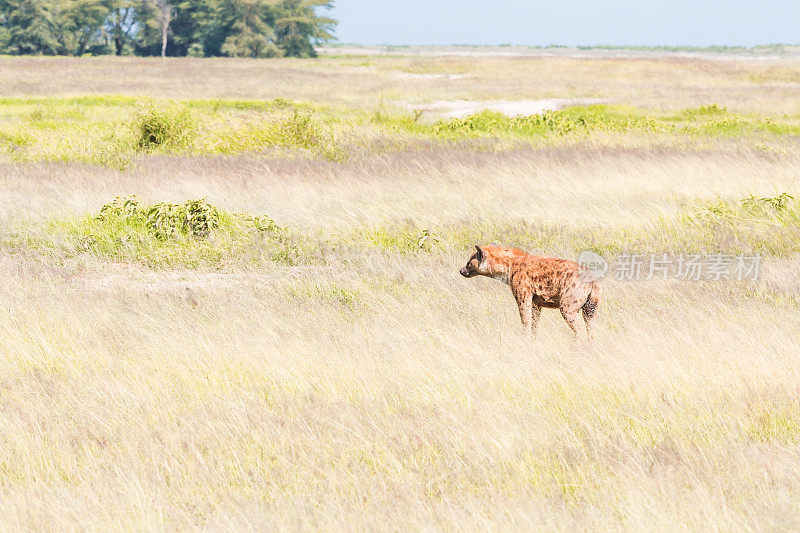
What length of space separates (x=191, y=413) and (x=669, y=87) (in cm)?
4139

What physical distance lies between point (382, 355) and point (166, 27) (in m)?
93.8

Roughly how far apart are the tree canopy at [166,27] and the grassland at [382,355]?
7881 centimetres

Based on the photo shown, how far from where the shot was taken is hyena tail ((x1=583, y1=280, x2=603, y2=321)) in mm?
5367

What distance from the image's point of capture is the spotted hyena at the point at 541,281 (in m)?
5.36

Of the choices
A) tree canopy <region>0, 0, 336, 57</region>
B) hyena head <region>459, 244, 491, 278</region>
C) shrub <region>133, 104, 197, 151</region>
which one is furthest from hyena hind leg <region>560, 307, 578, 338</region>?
tree canopy <region>0, 0, 336, 57</region>

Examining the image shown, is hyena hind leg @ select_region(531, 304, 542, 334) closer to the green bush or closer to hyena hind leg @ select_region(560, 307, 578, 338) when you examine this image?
hyena hind leg @ select_region(560, 307, 578, 338)

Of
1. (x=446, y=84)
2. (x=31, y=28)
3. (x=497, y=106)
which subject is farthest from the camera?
(x=31, y=28)

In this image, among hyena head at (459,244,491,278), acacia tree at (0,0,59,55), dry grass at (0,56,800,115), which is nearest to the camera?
hyena head at (459,244,491,278)

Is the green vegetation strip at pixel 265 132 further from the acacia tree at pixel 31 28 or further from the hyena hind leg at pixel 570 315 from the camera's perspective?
the acacia tree at pixel 31 28

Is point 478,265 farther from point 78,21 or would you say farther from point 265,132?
point 78,21

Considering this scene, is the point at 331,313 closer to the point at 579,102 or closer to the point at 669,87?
the point at 579,102

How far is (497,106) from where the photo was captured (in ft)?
107

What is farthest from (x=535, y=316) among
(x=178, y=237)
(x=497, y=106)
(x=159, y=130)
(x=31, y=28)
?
(x=31, y=28)

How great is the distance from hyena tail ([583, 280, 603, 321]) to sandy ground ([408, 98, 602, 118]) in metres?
23.4
